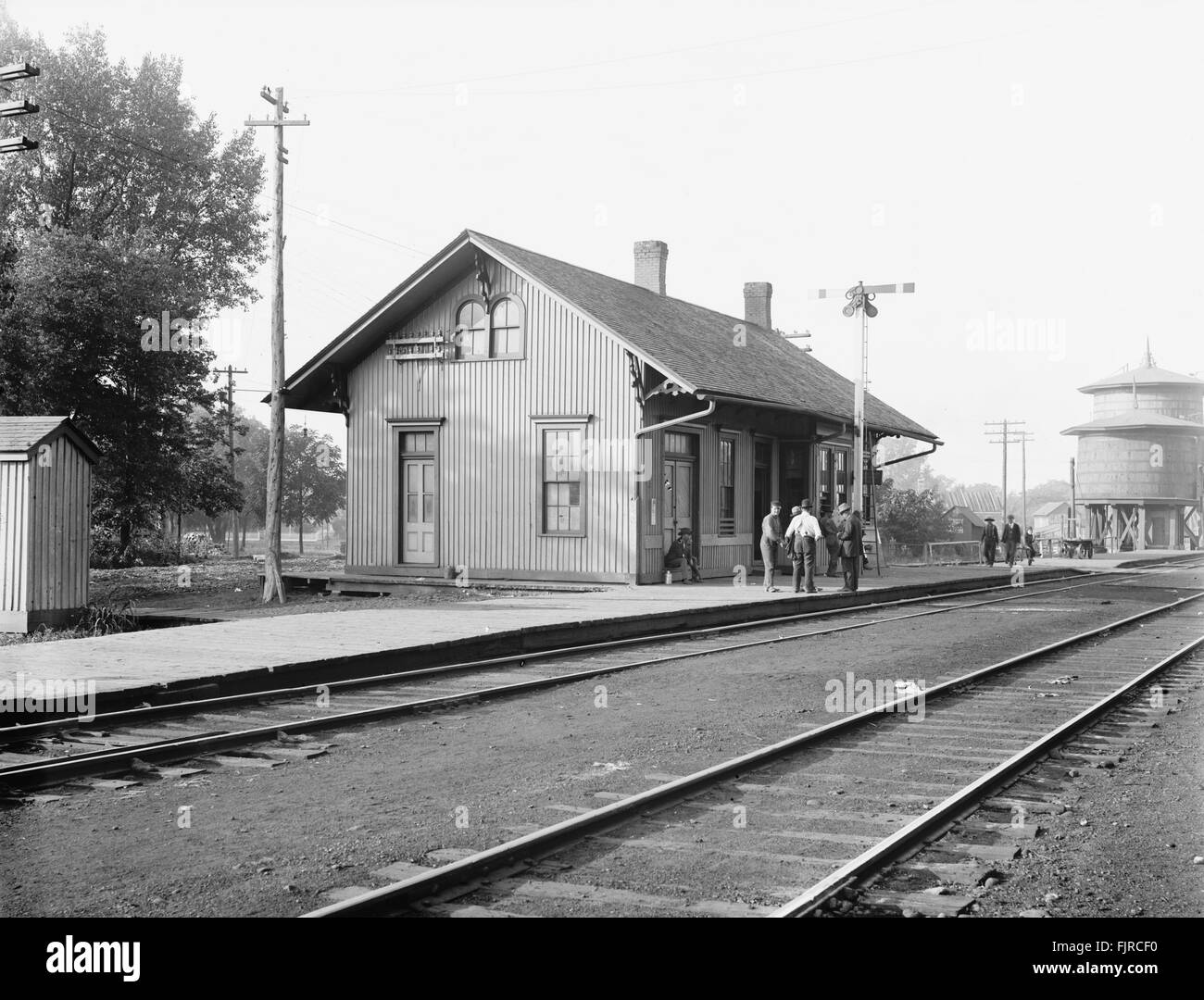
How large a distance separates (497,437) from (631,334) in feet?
11.5

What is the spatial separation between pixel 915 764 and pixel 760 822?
6.40 ft

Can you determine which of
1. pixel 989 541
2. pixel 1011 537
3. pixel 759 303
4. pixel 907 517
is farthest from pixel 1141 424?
pixel 759 303

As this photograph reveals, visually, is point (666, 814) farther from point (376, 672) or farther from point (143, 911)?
point (376, 672)

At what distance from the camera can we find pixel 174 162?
135 ft

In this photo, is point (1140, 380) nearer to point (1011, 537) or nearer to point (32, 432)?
point (1011, 537)

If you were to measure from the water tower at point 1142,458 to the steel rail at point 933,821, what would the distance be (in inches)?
2713

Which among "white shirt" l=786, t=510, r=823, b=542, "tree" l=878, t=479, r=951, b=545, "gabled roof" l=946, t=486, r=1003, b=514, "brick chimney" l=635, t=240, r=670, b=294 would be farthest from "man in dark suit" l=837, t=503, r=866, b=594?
"gabled roof" l=946, t=486, r=1003, b=514

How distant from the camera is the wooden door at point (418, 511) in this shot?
79.2ft

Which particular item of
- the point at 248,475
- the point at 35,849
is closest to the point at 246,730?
the point at 35,849

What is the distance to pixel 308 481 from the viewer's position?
234ft

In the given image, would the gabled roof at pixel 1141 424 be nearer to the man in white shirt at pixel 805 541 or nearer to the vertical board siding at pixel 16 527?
the man in white shirt at pixel 805 541

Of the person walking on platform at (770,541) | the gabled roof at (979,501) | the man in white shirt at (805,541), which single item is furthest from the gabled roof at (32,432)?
the gabled roof at (979,501)

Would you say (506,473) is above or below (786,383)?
below
